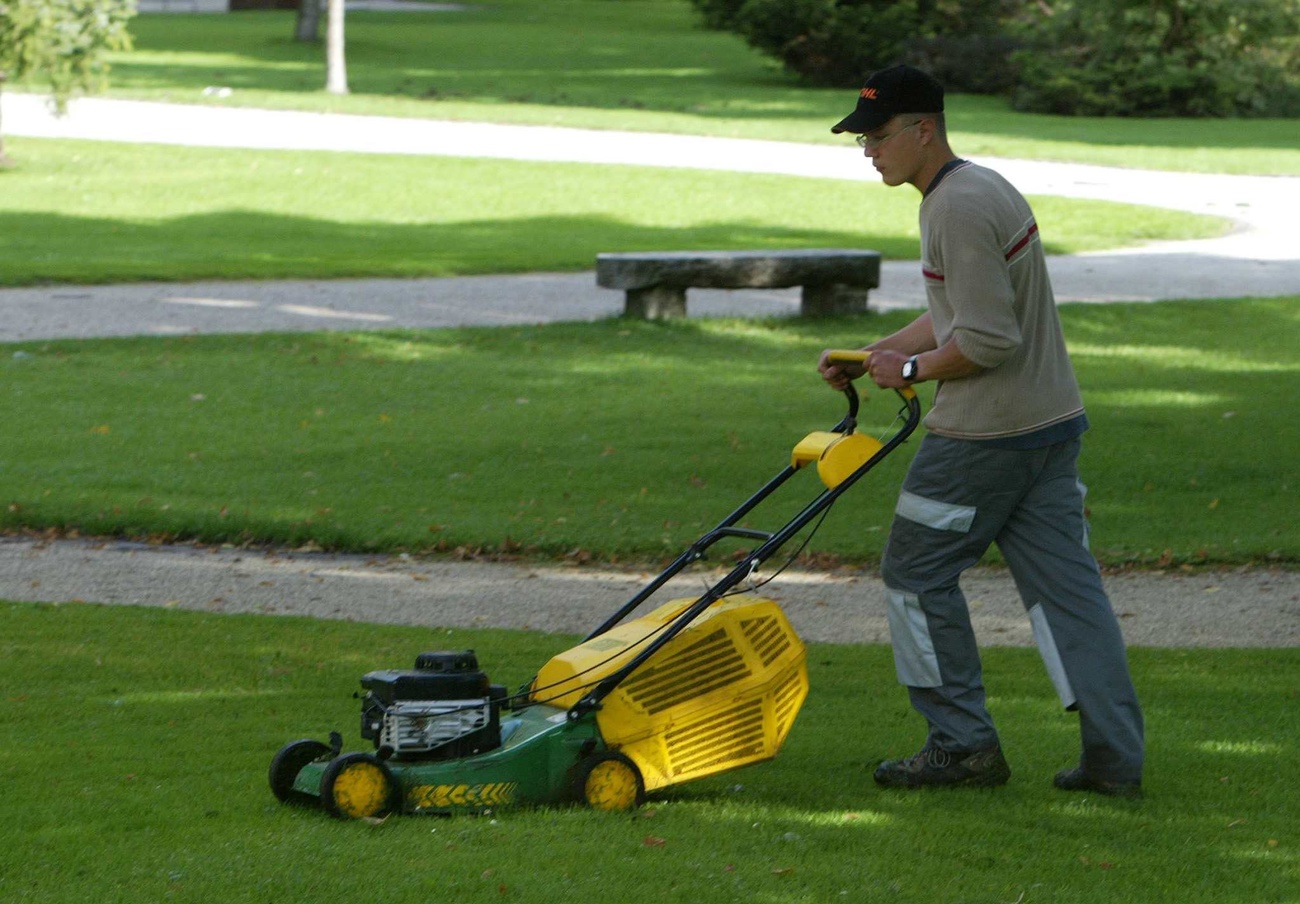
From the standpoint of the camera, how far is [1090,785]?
4.81 m

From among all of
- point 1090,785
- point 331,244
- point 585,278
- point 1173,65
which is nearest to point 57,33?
point 331,244

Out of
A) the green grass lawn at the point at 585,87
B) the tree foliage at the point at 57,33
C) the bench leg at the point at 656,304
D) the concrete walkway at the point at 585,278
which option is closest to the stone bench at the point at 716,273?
the bench leg at the point at 656,304

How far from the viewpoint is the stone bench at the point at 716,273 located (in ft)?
46.6

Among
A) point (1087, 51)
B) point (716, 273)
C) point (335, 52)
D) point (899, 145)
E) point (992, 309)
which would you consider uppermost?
point (899, 145)

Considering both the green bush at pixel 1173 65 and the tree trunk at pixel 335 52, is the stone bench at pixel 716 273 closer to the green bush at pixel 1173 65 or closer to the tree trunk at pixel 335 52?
the tree trunk at pixel 335 52

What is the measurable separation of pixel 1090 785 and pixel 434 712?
5.83 feet

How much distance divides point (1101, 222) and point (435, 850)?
17689 millimetres

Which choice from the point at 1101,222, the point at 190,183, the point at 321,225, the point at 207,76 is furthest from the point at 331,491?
the point at 207,76

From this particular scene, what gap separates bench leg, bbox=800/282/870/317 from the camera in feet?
49.0

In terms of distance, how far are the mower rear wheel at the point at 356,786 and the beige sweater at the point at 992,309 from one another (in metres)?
1.67

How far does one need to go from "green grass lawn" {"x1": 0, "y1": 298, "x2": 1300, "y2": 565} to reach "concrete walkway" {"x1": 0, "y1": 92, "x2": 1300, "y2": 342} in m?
0.97

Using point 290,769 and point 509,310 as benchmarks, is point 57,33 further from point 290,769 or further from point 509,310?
point 290,769

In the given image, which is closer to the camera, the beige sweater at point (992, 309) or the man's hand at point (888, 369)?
the beige sweater at point (992, 309)

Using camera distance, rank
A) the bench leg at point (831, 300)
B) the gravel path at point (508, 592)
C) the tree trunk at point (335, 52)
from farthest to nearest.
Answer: the tree trunk at point (335, 52), the bench leg at point (831, 300), the gravel path at point (508, 592)
